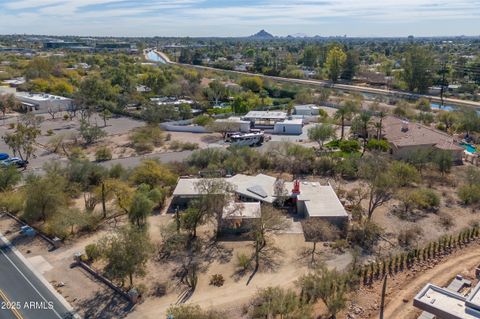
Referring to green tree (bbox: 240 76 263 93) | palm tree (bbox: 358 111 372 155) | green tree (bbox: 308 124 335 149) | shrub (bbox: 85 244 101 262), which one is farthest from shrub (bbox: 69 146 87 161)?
green tree (bbox: 240 76 263 93)

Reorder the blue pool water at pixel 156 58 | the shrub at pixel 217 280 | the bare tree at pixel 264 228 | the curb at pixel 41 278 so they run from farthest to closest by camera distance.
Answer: the blue pool water at pixel 156 58 → the bare tree at pixel 264 228 → the shrub at pixel 217 280 → the curb at pixel 41 278

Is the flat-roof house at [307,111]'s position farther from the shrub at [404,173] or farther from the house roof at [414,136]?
the shrub at [404,173]

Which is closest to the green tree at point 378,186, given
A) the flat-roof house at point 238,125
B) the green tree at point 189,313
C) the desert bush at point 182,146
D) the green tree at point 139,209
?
the green tree at point 189,313

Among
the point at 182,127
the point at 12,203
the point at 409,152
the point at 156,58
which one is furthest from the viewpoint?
the point at 156,58

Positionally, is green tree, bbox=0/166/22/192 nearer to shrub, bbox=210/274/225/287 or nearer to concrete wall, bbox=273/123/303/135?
shrub, bbox=210/274/225/287

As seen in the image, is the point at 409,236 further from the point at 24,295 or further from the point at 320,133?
the point at 24,295

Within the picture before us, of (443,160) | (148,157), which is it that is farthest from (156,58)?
(443,160)

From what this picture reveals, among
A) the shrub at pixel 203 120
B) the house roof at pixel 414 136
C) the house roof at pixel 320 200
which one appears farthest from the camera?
the shrub at pixel 203 120
